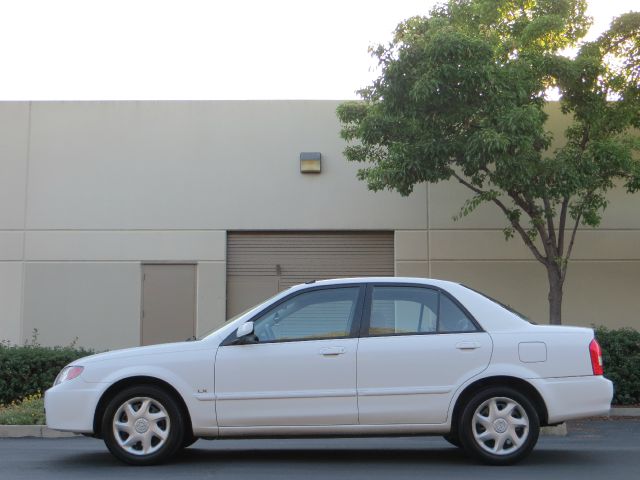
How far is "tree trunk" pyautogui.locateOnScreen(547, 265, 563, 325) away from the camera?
13406 millimetres

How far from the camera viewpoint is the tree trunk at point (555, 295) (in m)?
13.4

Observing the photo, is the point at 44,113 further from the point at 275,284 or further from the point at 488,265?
the point at 488,265

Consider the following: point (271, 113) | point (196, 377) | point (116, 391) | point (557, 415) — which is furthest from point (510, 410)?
point (271, 113)

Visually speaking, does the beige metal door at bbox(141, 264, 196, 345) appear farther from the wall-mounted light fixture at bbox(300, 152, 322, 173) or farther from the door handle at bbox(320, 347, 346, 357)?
the door handle at bbox(320, 347, 346, 357)

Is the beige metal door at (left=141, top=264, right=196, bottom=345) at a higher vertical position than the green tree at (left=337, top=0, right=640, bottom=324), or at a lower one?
lower

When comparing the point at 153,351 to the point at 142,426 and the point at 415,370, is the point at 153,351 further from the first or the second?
the point at 415,370

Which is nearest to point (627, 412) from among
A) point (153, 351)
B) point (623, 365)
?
point (623, 365)

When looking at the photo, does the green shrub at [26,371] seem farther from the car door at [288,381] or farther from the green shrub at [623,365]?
the green shrub at [623,365]

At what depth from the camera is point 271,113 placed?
16078mm

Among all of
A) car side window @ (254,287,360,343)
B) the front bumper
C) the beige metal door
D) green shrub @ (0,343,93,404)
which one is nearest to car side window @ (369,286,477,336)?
car side window @ (254,287,360,343)

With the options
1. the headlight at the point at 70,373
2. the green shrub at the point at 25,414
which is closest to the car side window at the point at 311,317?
the headlight at the point at 70,373

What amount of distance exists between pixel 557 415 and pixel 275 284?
891cm

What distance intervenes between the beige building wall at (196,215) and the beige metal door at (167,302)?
0.52 feet

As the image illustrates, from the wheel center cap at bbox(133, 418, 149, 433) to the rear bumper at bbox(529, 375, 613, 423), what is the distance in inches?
127
